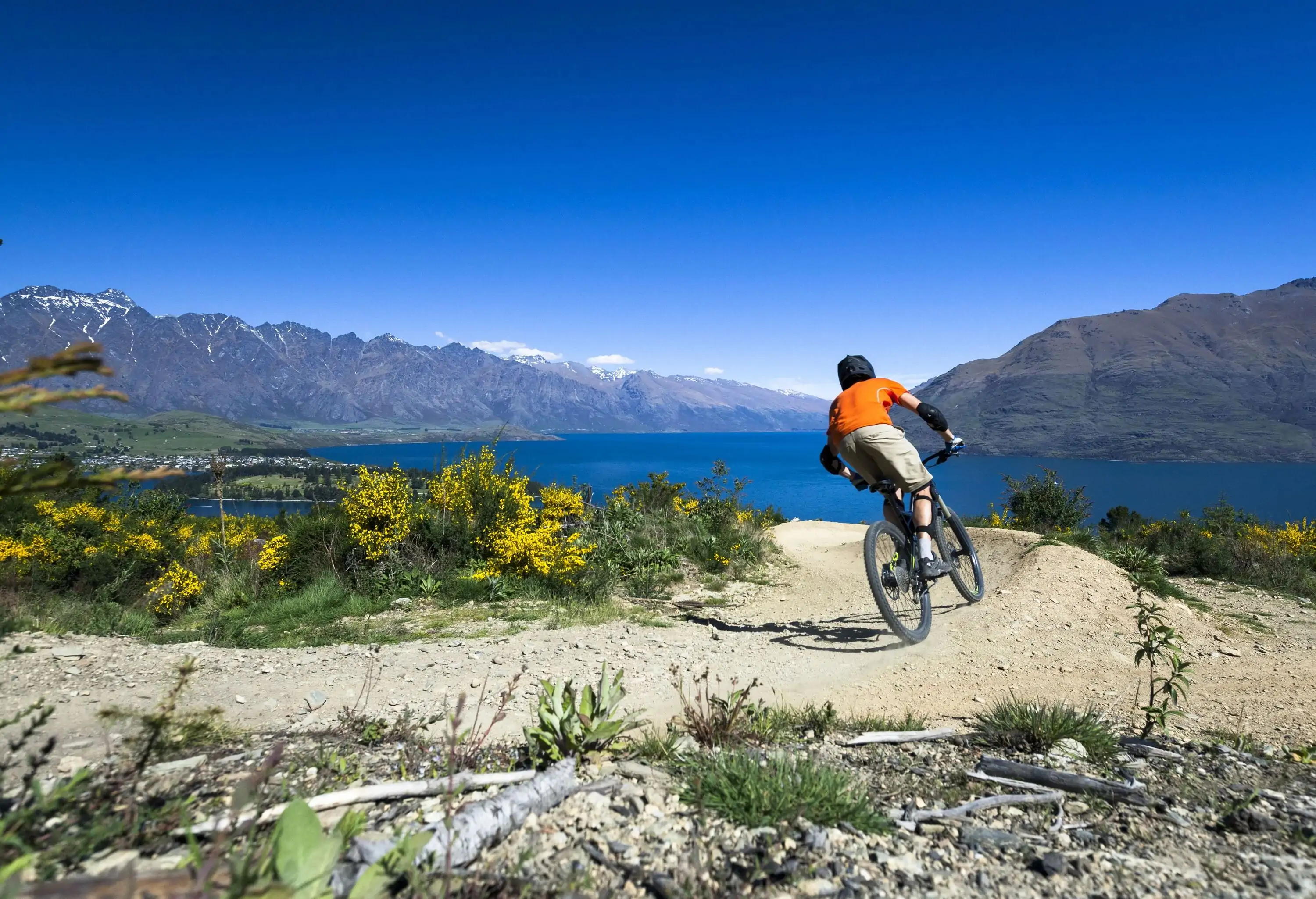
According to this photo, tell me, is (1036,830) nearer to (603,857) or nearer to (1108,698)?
(603,857)

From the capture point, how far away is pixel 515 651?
6000 millimetres

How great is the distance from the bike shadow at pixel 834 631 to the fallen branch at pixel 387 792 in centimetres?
438

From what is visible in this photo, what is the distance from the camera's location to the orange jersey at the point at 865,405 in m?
6.63

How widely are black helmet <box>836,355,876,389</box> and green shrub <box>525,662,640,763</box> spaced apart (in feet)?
15.5

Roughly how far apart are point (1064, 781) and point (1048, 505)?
2023cm

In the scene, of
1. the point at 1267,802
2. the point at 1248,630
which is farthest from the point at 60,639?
the point at 1248,630

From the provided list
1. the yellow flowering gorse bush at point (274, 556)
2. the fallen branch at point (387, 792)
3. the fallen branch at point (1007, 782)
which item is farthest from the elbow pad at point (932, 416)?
the yellow flowering gorse bush at point (274, 556)

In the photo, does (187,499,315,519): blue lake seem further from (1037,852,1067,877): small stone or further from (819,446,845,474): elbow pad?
(1037,852,1067,877): small stone

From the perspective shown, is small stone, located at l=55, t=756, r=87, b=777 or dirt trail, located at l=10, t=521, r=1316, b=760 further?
dirt trail, located at l=10, t=521, r=1316, b=760

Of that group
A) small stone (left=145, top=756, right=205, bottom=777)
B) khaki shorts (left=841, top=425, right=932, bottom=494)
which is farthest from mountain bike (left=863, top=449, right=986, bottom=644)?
small stone (left=145, top=756, right=205, bottom=777)

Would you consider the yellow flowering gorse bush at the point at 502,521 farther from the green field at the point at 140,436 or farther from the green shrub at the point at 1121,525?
the green field at the point at 140,436

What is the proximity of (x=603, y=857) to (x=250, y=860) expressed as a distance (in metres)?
1.25

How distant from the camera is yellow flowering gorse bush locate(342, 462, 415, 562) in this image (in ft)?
29.5

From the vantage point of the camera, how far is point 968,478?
4090 inches
